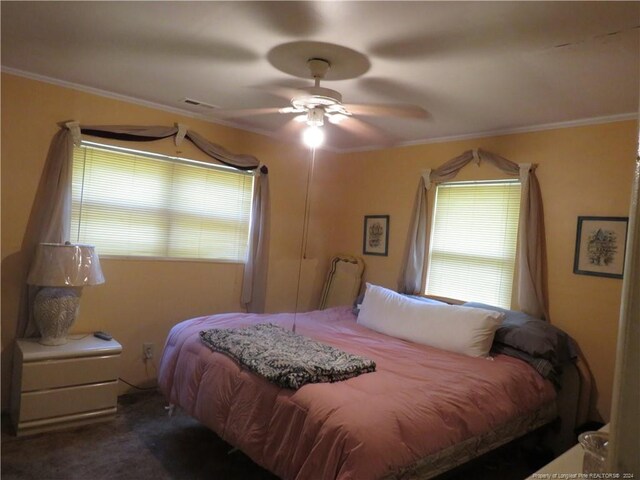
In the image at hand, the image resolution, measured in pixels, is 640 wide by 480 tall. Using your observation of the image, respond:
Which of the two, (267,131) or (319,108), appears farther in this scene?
(267,131)

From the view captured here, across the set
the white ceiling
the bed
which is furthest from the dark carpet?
the white ceiling

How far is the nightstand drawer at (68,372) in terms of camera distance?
108 inches

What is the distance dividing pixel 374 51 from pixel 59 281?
2.42 metres

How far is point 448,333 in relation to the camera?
2979mm

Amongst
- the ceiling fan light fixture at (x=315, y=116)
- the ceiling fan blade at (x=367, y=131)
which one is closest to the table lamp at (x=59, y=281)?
the ceiling fan light fixture at (x=315, y=116)

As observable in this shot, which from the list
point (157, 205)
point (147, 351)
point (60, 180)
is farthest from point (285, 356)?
point (60, 180)

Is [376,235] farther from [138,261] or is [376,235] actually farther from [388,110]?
[138,261]

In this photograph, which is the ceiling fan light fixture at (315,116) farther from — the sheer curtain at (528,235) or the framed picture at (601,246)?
the framed picture at (601,246)

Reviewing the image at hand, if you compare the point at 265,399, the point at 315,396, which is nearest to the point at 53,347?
the point at 265,399

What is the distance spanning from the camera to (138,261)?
3551 mm

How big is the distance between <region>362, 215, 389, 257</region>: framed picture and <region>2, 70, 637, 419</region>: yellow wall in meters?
0.08

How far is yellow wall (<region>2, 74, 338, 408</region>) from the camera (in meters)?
2.99

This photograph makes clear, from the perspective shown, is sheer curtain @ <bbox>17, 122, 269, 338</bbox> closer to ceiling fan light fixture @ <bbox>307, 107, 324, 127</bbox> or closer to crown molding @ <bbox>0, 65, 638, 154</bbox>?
crown molding @ <bbox>0, 65, 638, 154</bbox>

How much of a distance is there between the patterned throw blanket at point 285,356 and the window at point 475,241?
164cm
